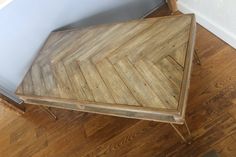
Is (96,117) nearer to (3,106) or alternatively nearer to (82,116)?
(82,116)

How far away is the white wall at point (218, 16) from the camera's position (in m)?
1.45

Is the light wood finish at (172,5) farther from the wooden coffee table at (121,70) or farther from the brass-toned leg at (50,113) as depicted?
the brass-toned leg at (50,113)

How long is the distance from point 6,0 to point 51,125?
2.47ft

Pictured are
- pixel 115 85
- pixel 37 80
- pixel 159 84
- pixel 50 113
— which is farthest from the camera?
pixel 50 113

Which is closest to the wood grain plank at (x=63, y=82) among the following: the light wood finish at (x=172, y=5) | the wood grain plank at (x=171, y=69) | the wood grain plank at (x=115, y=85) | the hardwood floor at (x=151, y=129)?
the wood grain plank at (x=115, y=85)

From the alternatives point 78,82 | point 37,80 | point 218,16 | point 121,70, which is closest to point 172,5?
point 218,16

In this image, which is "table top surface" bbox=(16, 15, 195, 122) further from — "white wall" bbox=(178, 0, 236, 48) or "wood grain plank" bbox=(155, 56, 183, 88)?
"white wall" bbox=(178, 0, 236, 48)

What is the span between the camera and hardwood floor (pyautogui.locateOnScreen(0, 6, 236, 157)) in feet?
4.50

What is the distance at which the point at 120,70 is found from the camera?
1388 mm

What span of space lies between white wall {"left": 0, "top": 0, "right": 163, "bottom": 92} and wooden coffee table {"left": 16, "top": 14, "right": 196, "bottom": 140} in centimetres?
12

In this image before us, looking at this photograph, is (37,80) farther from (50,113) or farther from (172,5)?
(172,5)

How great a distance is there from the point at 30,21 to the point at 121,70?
2.27 ft

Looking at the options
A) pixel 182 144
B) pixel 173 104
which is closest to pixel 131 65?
pixel 173 104

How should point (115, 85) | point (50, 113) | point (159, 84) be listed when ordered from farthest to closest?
point (50, 113)
point (115, 85)
point (159, 84)
